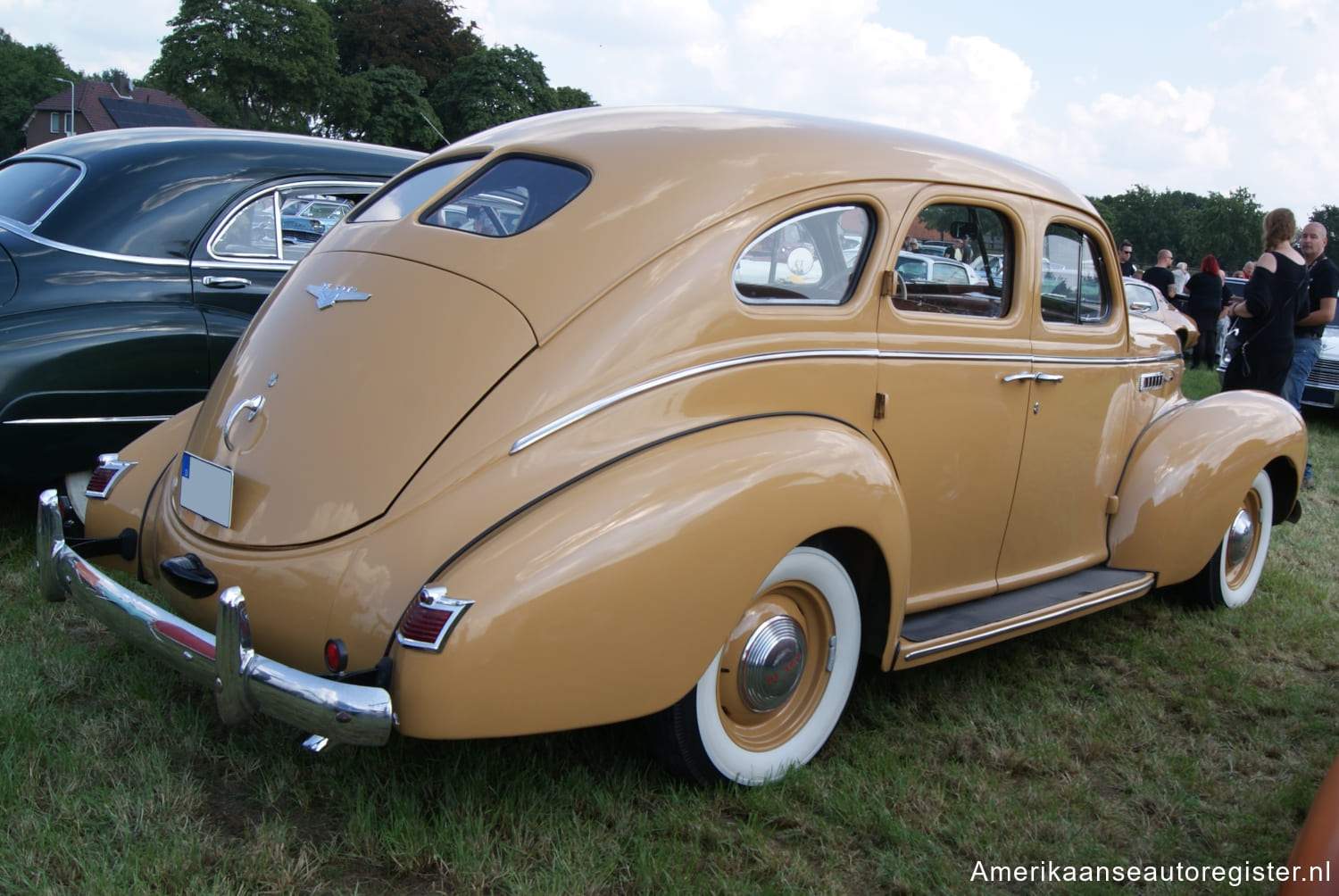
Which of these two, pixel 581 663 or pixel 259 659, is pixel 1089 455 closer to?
pixel 581 663

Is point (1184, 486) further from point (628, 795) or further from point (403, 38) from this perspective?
point (403, 38)

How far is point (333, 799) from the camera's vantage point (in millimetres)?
2529

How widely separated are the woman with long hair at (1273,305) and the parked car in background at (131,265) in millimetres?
5435

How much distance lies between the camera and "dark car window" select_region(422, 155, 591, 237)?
8.96ft

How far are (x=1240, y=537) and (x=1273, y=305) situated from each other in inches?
109

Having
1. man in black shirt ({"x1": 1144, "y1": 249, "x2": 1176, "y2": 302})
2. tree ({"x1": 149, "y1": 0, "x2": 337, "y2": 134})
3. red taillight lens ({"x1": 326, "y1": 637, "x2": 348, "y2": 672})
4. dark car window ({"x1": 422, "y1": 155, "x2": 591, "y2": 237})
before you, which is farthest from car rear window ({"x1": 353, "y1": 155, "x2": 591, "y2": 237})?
tree ({"x1": 149, "y1": 0, "x2": 337, "y2": 134})

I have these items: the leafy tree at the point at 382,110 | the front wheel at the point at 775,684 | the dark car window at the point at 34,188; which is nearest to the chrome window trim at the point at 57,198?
the dark car window at the point at 34,188

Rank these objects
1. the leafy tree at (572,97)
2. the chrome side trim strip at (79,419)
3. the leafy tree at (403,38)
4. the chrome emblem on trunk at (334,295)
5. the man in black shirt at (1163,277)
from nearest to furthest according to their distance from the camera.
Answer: the chrome emblem on trunk at (334,295)
the chrome side trim strip at (79,419)
the man in black shirt at (1163,277)
the leafy tree at (403,38)
the leafy tree at (572,97)

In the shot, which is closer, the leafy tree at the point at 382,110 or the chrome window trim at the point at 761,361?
the chrome window trim at the point at 761,361

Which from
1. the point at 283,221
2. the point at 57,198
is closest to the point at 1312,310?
the point at 283,221

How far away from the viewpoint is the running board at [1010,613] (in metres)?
2.93

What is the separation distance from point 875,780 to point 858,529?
2.36 ft

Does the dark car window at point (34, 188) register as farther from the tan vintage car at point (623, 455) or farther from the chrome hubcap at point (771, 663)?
the chrome hubcap at point (771, 663)

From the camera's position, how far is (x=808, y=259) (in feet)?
9.36
